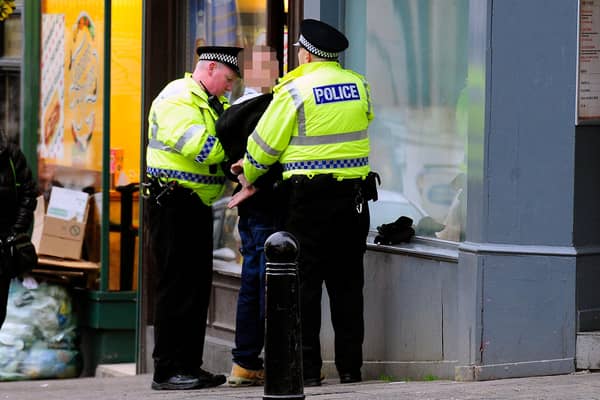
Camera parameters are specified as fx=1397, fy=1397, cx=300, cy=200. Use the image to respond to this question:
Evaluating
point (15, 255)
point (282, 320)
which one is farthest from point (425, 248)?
point (15, 255)

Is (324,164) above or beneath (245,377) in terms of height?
above

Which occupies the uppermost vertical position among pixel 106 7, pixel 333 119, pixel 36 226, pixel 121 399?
pixel 106 7

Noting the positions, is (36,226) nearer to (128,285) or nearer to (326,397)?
(128,285)

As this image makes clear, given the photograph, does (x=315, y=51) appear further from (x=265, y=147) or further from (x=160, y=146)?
(x=160, y=146)

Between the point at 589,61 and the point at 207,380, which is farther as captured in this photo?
the point at 207,380

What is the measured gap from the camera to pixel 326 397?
270 inches

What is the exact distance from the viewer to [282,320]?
5.73m

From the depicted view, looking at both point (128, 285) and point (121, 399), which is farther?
point (128, 285)

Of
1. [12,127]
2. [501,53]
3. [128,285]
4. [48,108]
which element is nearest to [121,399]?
[501,53]

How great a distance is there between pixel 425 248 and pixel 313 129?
102 cm

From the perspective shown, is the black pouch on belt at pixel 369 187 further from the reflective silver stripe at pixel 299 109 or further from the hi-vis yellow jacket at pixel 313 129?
the reflective silver stripe at pixel 299 109

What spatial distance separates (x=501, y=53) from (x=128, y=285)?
5.22 meters

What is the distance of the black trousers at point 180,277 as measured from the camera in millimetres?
7676

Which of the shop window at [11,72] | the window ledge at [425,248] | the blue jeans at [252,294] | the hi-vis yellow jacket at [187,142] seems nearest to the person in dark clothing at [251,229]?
the blue jeans at [252,294]
